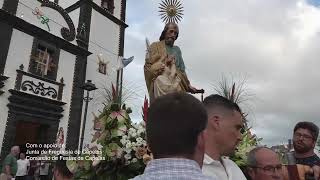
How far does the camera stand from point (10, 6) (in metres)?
16.8

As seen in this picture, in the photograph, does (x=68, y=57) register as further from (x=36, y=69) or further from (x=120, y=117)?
(x=120, y=117)

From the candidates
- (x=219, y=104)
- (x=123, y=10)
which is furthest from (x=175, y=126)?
(x=123, y=10)

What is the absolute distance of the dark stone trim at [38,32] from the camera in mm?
16594

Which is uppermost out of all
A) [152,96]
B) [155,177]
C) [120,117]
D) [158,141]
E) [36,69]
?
[36,69]

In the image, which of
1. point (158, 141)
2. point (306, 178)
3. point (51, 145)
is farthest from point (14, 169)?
point (158, 141)

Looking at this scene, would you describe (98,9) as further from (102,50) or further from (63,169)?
(63,169)

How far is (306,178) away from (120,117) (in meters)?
1.99

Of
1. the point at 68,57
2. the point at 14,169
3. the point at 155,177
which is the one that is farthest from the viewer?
the point at 68,57

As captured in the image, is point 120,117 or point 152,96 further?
point 152,96

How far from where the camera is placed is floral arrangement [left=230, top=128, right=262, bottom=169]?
12.3 feet

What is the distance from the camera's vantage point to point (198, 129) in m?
1.50

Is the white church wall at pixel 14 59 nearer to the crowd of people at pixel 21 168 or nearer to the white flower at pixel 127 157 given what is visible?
the crowd of people at pixel 21 168

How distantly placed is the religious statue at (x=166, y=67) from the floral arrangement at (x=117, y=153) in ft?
4.31

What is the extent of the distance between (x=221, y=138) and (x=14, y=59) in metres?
16.0
